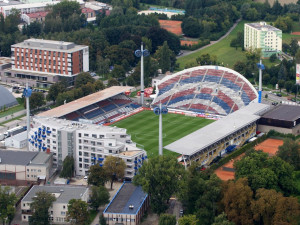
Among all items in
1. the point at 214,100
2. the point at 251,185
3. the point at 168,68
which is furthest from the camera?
the point at 168,68

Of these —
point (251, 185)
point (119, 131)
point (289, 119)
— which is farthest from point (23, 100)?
point (251, 185)

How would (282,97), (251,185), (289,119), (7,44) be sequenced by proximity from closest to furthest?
(251,185), (289,119), (282,97), (7,44)

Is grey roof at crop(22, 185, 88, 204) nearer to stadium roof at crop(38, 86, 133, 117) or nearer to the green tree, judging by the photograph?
stadium roof at crop(38, 86, 133, 117)

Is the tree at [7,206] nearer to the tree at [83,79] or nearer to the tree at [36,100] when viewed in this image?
the tree at [36,100]

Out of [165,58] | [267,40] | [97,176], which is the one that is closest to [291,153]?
[97,176]

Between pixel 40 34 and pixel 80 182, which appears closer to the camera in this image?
pixel 80 182

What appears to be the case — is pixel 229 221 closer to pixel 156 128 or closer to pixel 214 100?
pixel 156 128
